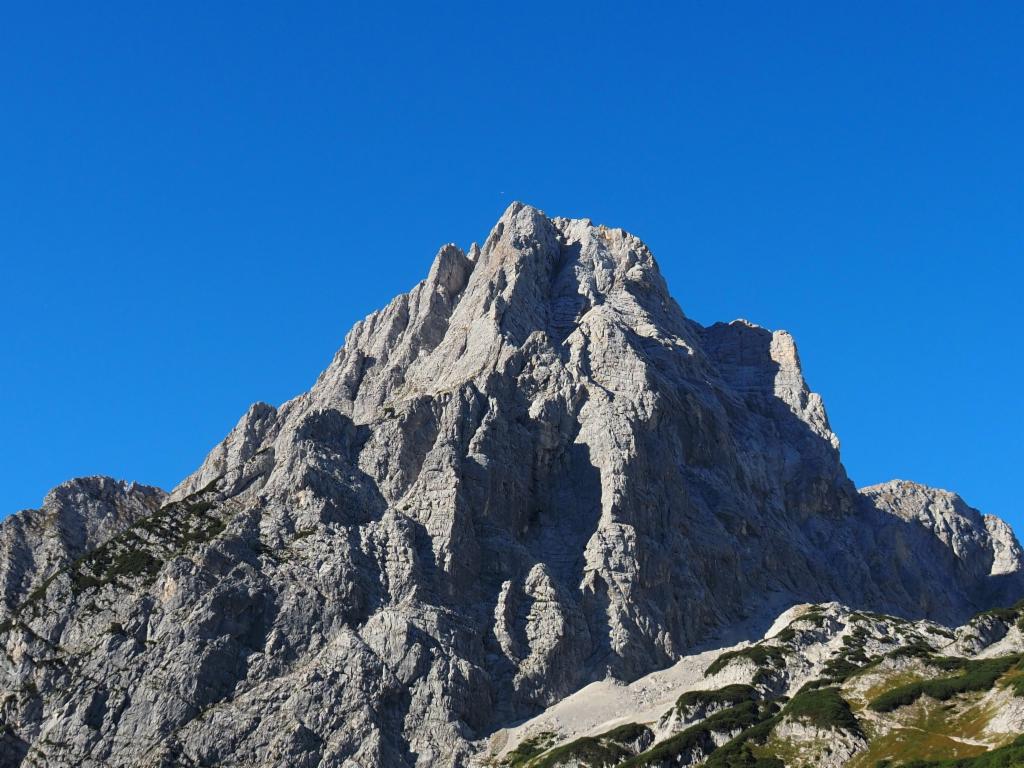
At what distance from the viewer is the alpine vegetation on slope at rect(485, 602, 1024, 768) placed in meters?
156

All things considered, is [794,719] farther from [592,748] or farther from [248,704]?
[248,704]

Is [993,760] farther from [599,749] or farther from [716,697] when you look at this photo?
[599,749]

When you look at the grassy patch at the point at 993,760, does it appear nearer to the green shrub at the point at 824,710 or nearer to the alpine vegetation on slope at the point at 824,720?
the alpine vegetation on slope at the point at 824,720

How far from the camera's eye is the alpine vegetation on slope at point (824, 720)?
512 ft

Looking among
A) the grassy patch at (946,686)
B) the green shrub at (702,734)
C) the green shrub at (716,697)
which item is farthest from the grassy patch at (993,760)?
the green shrub at (716,697)

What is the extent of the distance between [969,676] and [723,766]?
32839 mm

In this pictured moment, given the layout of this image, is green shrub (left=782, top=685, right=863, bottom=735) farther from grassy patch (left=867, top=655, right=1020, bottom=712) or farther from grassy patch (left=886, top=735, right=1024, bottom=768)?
grassy patch (left=886, top=735, right=1024, bottom=768)

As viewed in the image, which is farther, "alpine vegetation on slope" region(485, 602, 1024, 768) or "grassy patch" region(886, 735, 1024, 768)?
"alpine vegetation on slope" region(485, 602, 1024, 768)

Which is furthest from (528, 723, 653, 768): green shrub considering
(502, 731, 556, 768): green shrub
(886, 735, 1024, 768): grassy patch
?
(886, 735, 1024, 768): grassy patch

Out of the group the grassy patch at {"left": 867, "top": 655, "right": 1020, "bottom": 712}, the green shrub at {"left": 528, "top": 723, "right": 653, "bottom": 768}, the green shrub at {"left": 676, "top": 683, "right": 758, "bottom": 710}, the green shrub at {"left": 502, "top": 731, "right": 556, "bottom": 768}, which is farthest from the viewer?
the green shrub at {"left": 676, "top": 683, "right": 758, "bottom": 710}

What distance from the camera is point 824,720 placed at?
166625mm

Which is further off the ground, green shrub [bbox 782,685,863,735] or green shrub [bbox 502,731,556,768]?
green shrub [bbox 502,731,556,768]

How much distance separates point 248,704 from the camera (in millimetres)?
191750

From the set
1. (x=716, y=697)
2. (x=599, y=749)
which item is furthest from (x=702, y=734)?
(x=599, y=749)
